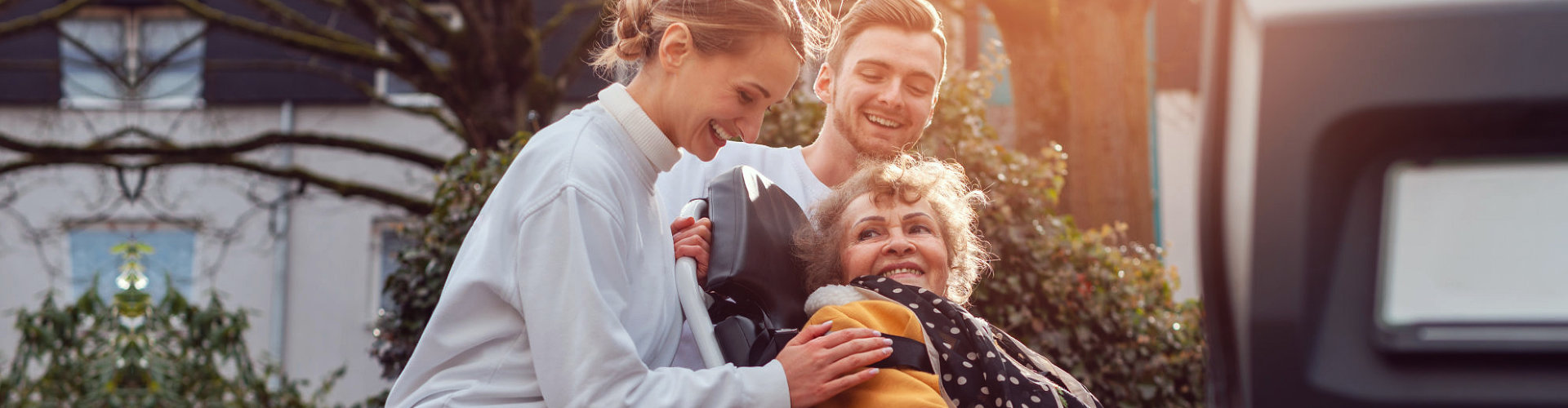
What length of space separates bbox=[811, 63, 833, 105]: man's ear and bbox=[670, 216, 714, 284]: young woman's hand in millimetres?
1033

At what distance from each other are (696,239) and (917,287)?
1.33 feet

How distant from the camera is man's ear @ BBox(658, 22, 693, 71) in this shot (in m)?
2.11

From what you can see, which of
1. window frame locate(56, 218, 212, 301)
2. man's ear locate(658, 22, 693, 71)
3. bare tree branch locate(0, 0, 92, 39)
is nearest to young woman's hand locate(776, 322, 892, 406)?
man's ear locate(658, 22, 693, 71)

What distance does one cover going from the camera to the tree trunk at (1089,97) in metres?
6.88

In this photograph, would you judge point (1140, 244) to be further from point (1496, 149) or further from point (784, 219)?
point (1496, 149)

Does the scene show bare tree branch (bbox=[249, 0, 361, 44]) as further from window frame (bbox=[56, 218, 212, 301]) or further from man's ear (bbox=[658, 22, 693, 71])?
A: man's ear (bbox=[658, 22, 693, 71])

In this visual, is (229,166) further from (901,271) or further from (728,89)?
(728,89)

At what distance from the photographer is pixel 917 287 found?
230cm

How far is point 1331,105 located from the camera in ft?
3.94

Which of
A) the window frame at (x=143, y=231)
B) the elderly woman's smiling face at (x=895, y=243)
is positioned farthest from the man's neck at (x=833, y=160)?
the window frame at (x=143, y=231)

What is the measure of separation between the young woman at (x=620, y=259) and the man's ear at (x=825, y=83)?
3.59 feet

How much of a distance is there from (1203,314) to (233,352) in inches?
269

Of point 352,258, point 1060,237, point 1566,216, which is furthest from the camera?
point 352,258

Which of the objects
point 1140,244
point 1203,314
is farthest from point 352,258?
point 1203,314
